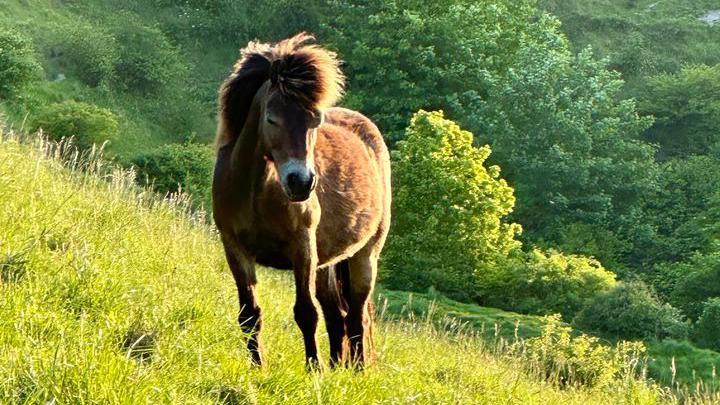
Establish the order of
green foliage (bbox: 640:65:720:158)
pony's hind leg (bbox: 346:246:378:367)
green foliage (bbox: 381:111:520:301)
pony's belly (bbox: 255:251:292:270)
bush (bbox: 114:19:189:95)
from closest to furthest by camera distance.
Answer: pony's belly (bbox: 255:251:292:270)
pony's hind leg (bbox: 346:246:378:367)
green foliage (bbox: 381:111:520:301)
bush (bbox: 114:19:189:95)
green foliage (bbox: 640:65:720:158)

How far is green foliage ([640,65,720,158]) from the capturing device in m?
45.1

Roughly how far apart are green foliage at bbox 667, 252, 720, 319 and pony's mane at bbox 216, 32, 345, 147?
86.1 feet

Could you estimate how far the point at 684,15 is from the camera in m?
58.8

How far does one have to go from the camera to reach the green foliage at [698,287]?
29.8 meters

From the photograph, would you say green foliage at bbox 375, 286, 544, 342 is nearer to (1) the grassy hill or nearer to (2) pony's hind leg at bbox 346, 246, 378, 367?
(2) pony's hind leg at bbox 346, 246, 378, 367

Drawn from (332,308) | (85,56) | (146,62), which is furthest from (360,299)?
(146,62)

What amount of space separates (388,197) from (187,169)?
17938mm

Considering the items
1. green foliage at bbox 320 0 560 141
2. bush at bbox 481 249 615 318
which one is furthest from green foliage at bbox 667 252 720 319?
green foliage at bbox 320 0 560 141

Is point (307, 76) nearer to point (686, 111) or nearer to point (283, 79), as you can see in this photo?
point (283, 79)

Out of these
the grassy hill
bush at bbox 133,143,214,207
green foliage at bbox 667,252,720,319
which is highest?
the grassy hill

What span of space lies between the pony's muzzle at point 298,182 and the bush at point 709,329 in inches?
828

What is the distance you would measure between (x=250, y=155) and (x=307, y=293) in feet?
3.05

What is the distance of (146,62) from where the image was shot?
4119cm

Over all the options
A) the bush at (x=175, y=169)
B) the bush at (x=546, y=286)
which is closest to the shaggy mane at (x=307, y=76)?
the bush at (x=175, y=169)
